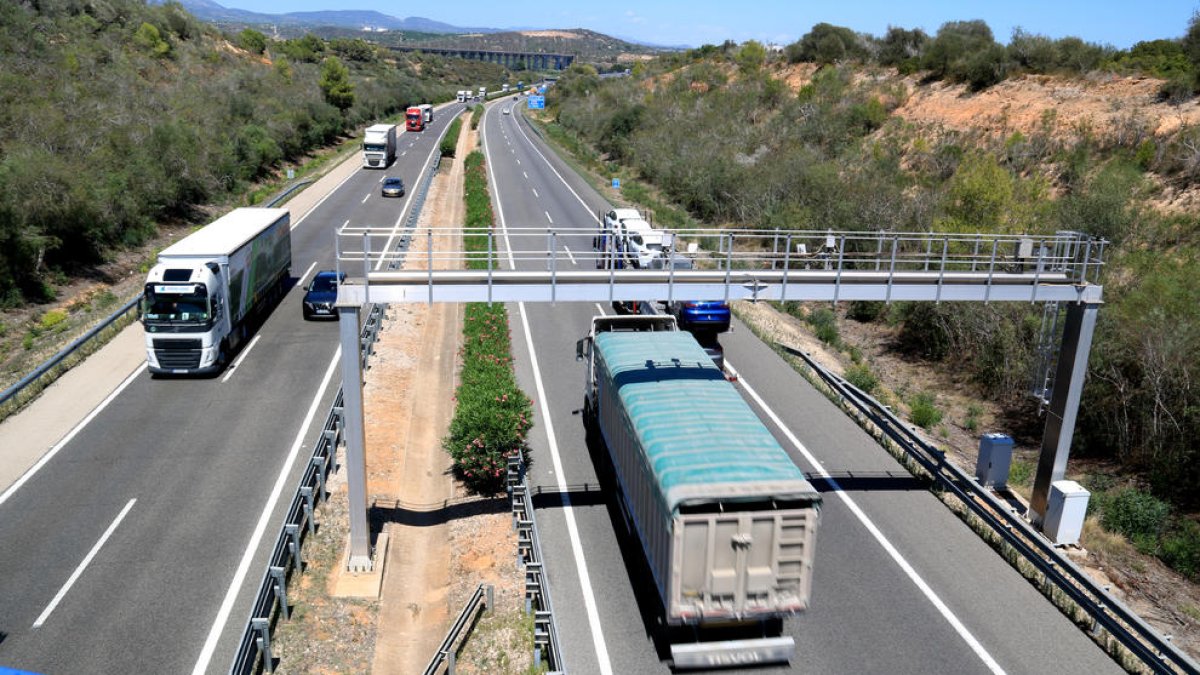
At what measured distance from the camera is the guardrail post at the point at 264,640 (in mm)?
12078

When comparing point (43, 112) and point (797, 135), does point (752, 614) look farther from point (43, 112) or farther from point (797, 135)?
point (797, 135)

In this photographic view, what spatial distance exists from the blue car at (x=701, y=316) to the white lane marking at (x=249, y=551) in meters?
→ 12.4

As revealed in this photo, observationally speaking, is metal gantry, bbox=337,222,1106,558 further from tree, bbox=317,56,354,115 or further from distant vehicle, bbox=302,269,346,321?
tree, bbox=317,56,354,115

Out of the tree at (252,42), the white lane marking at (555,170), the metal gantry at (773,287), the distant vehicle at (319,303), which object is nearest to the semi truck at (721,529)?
the metal gantry at (773,287)


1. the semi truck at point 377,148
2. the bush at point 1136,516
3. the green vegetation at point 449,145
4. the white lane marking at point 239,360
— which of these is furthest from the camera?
the green vegetation at point 449,145

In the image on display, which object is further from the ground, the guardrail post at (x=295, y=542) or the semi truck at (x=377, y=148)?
the semi truck at (x=377, y=148)

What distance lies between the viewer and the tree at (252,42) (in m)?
97.8

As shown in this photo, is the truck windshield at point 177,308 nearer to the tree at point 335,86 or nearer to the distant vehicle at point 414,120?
the tree at point 335,86

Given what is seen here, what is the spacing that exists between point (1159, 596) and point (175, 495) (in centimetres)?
1980

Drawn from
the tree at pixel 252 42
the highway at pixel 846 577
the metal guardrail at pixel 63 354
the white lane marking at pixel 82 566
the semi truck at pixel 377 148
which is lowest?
the white lane marking at pixel 82 566

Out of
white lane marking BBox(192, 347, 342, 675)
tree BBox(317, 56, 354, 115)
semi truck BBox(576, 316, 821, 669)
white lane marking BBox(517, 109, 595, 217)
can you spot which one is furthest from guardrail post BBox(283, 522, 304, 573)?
tree BBox(317, 56, 354, 115)

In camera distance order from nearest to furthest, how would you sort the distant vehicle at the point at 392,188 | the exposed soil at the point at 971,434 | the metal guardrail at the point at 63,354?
the exposed soil at the point at 971,434 < the metal guardrail at the point at 63,354 < the distant vehicle at the point at 392,188

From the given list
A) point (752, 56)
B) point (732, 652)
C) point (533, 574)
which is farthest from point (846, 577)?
point (752, 56)

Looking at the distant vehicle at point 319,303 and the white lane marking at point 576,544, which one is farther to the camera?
the distant vehicle at point 319,303
